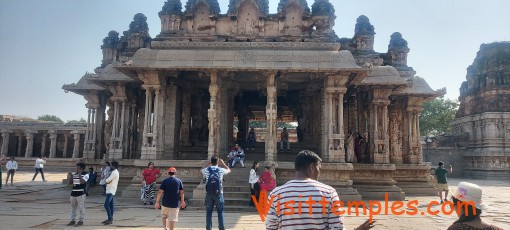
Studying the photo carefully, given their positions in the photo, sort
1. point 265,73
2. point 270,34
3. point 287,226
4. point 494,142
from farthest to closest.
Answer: point 494,142 → point 270,34 → point 265,73 → point 287,226

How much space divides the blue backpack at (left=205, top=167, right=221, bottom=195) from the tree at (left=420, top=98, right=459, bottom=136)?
1866 inches

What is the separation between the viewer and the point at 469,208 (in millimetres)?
2736

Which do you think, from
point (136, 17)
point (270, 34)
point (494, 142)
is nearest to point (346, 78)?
point (270, 34)

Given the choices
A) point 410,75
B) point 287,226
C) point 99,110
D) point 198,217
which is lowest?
point 198,217

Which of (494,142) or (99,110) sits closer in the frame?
(99,110)

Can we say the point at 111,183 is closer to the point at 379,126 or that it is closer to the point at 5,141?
the point at 379,126

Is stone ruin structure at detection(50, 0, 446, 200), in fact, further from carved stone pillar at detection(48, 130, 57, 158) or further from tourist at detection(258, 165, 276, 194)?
carved stone pillar at detection(48, 130, 57, 158)

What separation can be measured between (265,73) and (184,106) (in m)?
5.91

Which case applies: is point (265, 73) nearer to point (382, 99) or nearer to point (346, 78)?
point (346, 78)

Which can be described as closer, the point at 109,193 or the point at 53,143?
the point at 109,193

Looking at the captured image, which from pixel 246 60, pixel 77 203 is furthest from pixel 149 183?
pixel 246 60

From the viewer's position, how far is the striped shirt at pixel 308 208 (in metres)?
2.78

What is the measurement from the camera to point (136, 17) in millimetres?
18641

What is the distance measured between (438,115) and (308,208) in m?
52.2
